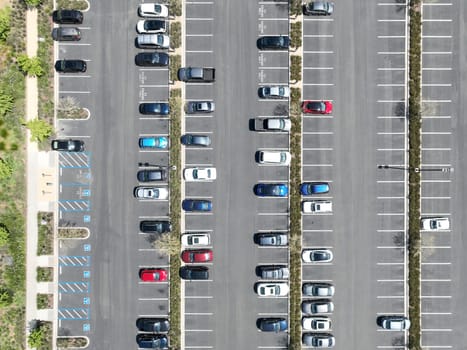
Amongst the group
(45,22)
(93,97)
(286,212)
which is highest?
(45,22)

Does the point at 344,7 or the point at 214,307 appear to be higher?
the point at 344,7

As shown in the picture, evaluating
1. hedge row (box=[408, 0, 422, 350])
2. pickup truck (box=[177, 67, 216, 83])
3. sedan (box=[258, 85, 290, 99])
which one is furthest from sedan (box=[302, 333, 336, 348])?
pickup truck (box=[177, 67, 216, 83])

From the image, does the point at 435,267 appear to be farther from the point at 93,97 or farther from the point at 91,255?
the point at 93,97

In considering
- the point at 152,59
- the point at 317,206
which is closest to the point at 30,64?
the point at 152,59

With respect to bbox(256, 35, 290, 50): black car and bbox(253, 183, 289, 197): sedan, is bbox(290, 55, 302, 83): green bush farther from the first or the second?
bbox(253, 183, 289, 197): sedan

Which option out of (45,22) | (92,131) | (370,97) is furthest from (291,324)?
(45,22)

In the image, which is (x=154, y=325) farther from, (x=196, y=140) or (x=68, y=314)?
(x=196, y=140)

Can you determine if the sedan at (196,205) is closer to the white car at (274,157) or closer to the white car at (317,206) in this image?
the white car at (274,157)
